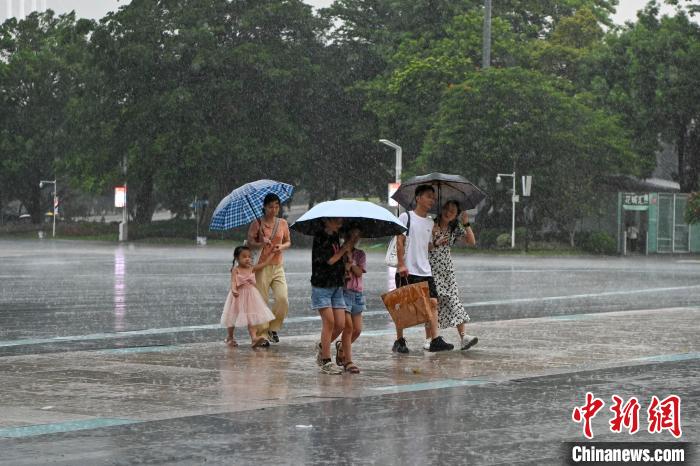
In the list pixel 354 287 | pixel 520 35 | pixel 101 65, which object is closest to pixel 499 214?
pixel 520 35

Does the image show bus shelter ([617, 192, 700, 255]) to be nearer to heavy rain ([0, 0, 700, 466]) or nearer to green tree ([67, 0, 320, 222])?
heavy rain ([0, 0, 700, 466])

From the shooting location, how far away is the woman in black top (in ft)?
42.1

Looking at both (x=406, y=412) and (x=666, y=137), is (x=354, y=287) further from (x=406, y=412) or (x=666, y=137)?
(x=666, y=137)

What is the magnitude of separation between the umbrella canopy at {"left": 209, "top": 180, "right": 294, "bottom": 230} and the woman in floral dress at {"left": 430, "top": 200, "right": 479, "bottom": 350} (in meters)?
1.82

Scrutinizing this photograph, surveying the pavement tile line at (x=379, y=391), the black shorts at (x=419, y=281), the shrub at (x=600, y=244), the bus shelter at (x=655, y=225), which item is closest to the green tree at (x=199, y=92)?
the shrub at (x=600, y=244)

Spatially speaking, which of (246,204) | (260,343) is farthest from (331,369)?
(246,204)

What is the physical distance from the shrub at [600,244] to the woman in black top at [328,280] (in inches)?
1936

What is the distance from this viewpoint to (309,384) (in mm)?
12016

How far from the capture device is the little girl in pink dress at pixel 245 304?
598 inches

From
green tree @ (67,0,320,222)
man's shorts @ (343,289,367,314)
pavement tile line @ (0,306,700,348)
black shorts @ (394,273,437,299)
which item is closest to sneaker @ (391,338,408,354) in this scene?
black shorts @ (394,273,437,299)

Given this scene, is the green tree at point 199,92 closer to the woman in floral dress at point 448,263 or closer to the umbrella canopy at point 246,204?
the umbrella canopy at point 246,204

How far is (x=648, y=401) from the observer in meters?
10.9

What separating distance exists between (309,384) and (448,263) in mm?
3853

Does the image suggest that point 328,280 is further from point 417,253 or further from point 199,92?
point 199,92
